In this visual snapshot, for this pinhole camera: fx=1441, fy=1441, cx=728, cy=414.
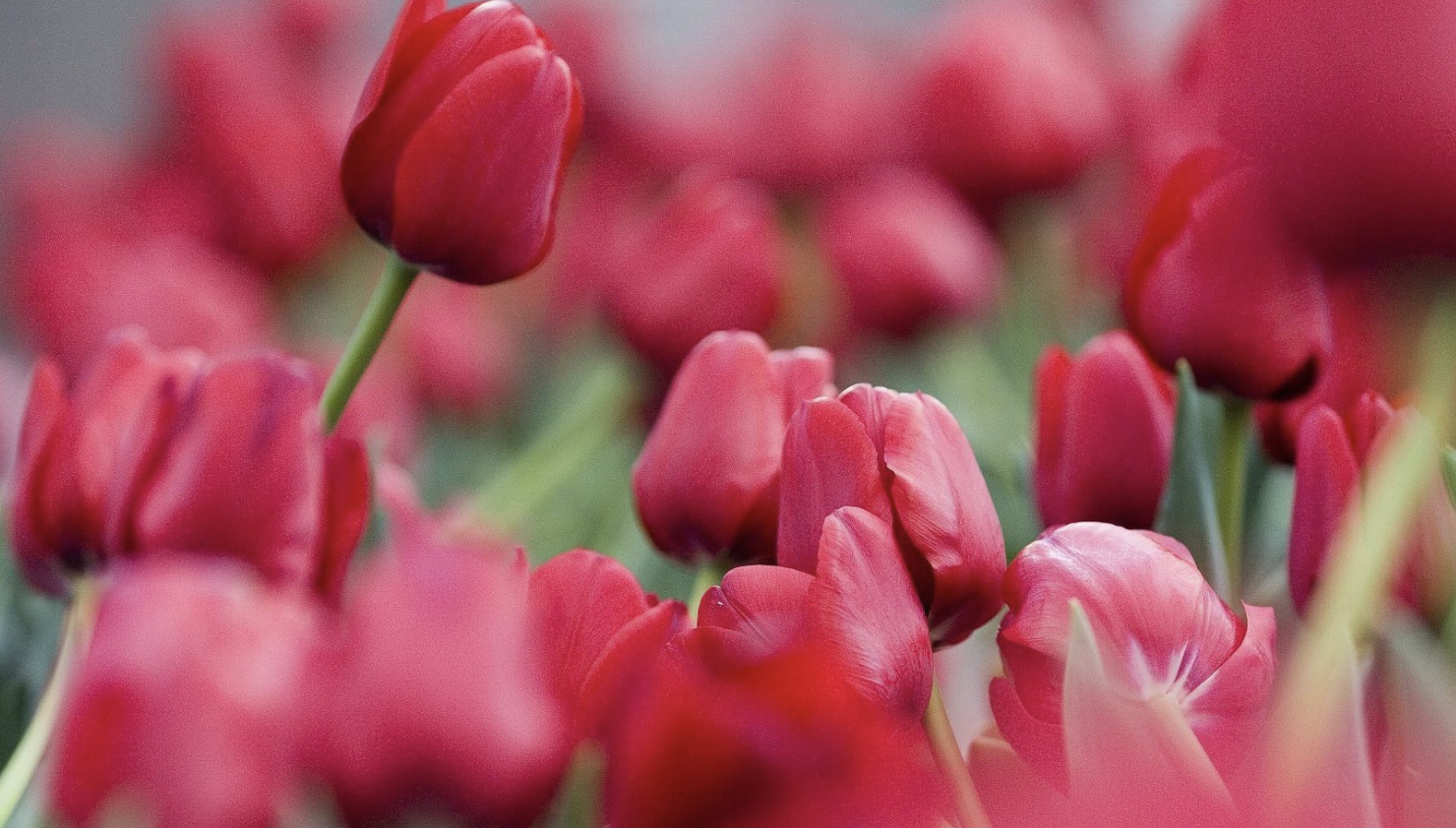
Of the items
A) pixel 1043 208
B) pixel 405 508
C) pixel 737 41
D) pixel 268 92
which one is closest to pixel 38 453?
pixel 405 508

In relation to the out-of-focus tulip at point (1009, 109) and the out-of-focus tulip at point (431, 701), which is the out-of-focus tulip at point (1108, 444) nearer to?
the out-of-focus tulip at point (431, 701)

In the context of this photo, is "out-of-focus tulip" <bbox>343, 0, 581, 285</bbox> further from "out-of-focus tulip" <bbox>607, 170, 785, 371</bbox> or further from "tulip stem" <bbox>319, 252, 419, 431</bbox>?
"out-of-focus tulip" <bbox>607, 170, 785, 371</bbox>

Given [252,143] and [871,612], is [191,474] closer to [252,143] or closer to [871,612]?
[871,612]

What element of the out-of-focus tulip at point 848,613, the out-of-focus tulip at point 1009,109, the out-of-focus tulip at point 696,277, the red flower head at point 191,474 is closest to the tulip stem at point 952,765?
the out-of-focus tulip at point 848,613

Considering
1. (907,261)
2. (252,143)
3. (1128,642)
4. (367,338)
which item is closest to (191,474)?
(367,338)

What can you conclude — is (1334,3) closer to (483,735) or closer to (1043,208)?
(483,735)

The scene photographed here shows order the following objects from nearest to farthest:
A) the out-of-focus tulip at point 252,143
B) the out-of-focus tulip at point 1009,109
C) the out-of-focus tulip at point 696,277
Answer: the out-of-focus tulip at point 696,277 → the out-of-focus tulip at point 1009,109 → the out-of-focus tulip at point 252,143
